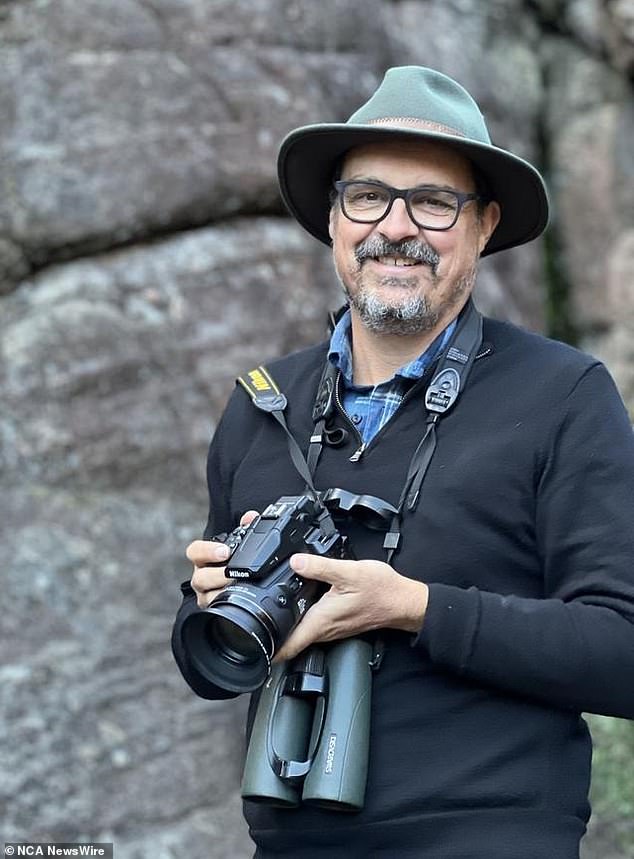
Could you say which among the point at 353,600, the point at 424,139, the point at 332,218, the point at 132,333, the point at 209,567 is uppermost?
the point at 424,139

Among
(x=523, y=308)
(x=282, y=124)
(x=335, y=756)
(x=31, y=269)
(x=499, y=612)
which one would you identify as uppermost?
(x=499, y=612)

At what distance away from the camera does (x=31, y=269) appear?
17.5 ft

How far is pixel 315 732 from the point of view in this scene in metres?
2.36

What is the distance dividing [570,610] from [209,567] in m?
0.66

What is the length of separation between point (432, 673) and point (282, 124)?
12.2 ft

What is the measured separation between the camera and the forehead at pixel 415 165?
2.65 meters

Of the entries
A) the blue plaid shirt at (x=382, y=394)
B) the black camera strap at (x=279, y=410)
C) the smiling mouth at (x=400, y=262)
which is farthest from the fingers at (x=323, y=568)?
the smiling mouth at (x=400, y=262)

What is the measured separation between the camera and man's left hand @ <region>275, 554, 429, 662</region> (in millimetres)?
2297

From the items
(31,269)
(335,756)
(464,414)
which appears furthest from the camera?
(31,269)

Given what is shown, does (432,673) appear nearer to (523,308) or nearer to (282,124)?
(282,124)

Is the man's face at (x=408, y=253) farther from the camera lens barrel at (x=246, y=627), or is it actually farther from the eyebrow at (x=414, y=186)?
the camera lens barrel at (x=246, y=627)

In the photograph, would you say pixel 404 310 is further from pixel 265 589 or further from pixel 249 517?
pixel 265 589

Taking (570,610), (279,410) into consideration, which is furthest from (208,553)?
(570,610)

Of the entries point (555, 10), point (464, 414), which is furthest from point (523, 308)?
point (464, 414)
